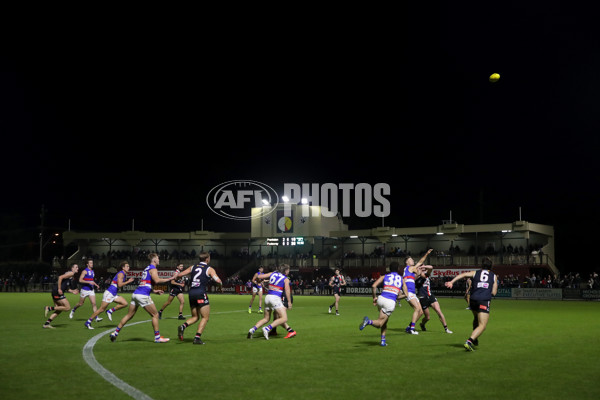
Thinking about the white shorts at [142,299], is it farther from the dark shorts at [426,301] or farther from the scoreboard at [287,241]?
the scoreboard at [287,241]

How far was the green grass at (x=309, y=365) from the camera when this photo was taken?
27.9ft

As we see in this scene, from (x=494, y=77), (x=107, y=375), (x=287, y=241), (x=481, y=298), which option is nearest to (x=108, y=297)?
(x=107, y=375)

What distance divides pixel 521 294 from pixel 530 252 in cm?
1455

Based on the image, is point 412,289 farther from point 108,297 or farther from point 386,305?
point 108,297

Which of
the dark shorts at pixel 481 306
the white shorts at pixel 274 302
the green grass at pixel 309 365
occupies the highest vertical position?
the dark shorts at pixel 481 306

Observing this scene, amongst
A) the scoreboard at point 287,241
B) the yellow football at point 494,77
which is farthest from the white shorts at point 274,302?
the scoreboard at point 287,241

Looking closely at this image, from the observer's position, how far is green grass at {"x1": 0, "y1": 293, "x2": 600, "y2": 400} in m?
8.50

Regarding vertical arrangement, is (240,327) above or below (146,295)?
below

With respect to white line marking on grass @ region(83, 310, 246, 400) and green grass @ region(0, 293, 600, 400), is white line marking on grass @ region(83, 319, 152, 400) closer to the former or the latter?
white line marking on grass @ region(83, 310, 246, 400)

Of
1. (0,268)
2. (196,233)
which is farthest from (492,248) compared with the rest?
(0,268)

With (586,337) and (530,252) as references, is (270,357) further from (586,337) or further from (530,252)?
(530,252)

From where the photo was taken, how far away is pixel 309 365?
11.0 m

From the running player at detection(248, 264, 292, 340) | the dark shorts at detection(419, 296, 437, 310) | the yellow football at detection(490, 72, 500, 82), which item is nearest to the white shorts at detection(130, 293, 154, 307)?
the running player at detection(248, 264, 292, 340)

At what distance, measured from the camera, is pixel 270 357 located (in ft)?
39.3
